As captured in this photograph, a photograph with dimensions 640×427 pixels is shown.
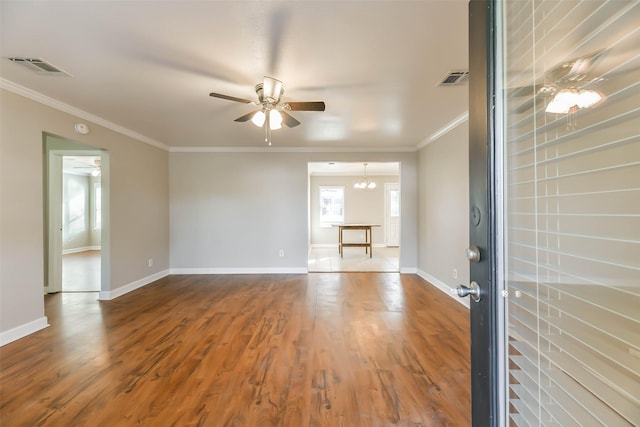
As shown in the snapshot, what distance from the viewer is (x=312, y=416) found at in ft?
4.85

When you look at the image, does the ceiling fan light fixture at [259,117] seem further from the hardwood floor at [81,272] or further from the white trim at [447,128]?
the hardwood floor at [81,272]

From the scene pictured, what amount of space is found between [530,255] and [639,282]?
0.21m

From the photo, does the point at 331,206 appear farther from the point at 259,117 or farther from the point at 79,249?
the point at 79,249

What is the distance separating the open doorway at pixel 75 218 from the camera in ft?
11.3

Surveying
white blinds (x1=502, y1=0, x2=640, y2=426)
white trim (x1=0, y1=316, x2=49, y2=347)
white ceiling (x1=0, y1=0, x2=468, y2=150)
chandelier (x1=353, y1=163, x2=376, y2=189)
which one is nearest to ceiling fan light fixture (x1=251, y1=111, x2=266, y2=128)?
white ceiling (x1=0, y1=0, x2=468, y2=150)

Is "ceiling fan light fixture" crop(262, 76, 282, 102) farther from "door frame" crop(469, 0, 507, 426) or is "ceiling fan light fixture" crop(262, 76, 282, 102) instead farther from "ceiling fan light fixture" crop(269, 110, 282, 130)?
"door frame" crop(469, 0, 507, 426)

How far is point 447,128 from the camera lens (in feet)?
11.5

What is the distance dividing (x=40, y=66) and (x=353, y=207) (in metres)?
6.91

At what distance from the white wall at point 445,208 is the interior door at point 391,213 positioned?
3419 mm

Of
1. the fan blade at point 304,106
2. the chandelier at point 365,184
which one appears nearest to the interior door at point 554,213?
the fan blade at point 304,106

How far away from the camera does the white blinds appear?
1.65ft

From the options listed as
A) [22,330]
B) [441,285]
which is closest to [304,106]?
[441,285]

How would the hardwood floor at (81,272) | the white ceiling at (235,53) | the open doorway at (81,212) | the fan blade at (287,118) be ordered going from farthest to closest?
the open doorway at (81,212) → the hardwood floor at (81,272) → the fan blade at (287,118) → the white ceiling at (235,53)

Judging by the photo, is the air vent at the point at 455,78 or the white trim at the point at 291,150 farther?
the white trim at the point at 291,150
